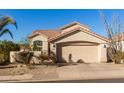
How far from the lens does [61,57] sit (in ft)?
74.8

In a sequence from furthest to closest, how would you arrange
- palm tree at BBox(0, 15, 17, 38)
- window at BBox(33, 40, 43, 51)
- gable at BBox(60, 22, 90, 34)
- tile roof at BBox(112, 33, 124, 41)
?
tile roof at BBox(112, 33, 124, 41) < gable at BBox(60, 22, 90, 34) < window at BBox(33, 40, 43, 51) < palm tree at BBox(0, 15, 17, 38)

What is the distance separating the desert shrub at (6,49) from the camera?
19438 mm

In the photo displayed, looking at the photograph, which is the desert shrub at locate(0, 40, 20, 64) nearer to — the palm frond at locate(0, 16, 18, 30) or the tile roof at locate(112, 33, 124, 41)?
the palm frond at locate(0, 16, 18, 30)

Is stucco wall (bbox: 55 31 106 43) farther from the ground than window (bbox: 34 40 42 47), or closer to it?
farther from the ground

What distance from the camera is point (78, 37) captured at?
24.1m

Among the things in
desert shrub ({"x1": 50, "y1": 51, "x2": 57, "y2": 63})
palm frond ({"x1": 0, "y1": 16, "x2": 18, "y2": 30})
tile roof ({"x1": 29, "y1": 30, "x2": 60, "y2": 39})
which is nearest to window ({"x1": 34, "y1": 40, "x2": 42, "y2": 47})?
tile roof ({"x1": 29, "y1": 30, "x2": 60, "y2": 39})

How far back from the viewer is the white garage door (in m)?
22.5

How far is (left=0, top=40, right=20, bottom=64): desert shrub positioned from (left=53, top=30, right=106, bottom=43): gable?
481 cm

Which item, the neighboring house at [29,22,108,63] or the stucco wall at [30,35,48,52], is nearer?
the stucco wall at [30,35,48,52]

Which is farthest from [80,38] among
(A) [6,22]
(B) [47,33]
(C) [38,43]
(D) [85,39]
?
(A) [6,22]

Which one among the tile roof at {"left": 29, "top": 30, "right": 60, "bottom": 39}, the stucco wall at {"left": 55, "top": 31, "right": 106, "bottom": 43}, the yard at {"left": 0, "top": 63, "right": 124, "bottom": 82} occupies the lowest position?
the yard at {"left": 0, "top": 63, "right": 124, "bottom": 82}

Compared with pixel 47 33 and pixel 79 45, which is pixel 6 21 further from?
pixel 79 45

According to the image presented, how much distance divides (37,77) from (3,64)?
16.6 feet

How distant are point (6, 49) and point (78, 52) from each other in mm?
5787
